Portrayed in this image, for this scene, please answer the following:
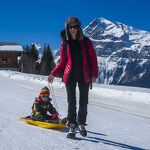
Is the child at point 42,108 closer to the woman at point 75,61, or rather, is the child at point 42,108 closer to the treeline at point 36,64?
the woman at point 75,61

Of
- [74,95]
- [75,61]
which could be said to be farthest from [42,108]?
[75,61]

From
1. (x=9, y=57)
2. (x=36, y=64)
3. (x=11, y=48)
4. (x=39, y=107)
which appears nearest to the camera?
(x=39, y=107)

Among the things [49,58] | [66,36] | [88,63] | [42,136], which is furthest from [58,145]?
[49,58]

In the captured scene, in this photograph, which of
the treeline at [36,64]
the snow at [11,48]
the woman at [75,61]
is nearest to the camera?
the woman at [75,61]

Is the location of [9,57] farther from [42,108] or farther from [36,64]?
[42,108]

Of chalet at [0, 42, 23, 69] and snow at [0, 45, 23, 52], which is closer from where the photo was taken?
chalet at [0, 42, 23, 69]

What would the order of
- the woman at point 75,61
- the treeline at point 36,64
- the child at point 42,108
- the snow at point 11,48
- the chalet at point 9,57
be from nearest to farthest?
1. the woman at point 75,61
2. the child at point 42,108
3. the chalet at point 9,57
4. the snow at point 11,48
5. the treeline at point 36,64

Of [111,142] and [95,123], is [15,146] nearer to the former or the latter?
[111,142]

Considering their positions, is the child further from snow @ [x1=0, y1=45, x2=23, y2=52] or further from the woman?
snow @ [x1=0, y1=45, x2=23, y2=52]

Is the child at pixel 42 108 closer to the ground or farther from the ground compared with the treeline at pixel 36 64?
closer to the ground

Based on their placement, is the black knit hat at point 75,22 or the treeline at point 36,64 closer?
the black knit hat at point 75,22

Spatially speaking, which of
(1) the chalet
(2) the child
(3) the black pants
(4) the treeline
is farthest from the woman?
(4) the treeline

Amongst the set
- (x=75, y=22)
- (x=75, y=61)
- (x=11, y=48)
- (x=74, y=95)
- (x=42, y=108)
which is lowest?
(x=42, y=108)

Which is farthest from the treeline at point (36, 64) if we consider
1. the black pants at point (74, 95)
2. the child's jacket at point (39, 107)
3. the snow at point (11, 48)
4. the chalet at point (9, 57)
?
the black pants at point (74, 95)
